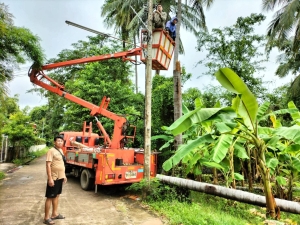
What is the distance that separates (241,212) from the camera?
6.08 m

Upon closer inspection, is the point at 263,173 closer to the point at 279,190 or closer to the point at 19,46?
the point at 279,190

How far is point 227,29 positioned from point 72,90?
12.5m

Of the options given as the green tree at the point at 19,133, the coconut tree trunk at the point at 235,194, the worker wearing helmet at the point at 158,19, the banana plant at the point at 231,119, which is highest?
the worker wearing helmet at the point at 158,19

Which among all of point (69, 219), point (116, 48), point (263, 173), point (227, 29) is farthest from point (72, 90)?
point (263, 173)

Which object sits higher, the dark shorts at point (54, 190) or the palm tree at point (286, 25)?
the palm tree at point (286, 25)

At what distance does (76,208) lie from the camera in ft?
19.2

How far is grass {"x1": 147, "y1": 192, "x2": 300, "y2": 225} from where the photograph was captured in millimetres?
4424

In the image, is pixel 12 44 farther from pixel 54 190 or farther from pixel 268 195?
pixel 268 195

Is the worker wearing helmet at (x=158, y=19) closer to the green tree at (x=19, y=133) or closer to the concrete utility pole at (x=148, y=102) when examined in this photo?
the concrete utility pole at (x=148, y=102)

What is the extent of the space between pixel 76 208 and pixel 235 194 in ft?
12.8

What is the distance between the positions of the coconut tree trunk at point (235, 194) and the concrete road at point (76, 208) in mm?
1218

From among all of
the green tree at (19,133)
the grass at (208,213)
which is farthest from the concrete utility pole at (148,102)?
the green tree at (19,133)

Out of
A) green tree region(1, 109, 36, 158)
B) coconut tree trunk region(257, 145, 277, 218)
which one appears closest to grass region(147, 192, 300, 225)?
coconut tree trunk region(257, 145, 277, 218)

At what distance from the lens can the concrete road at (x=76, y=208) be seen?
16.2 ft
